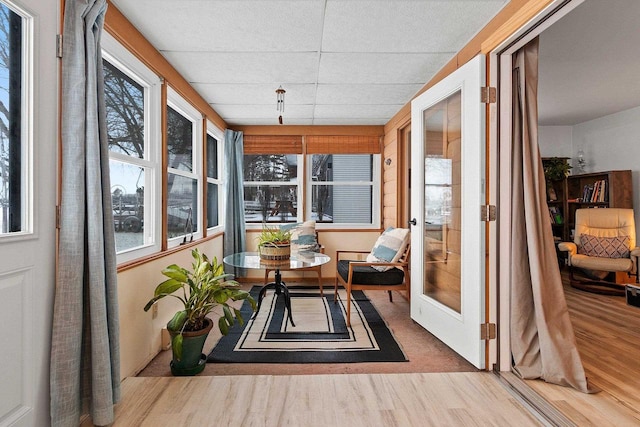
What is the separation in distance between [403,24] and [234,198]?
3.16 m

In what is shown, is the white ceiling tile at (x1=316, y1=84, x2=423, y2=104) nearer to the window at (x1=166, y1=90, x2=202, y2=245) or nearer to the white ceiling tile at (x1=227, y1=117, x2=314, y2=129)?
the white ceiling tile at (x1=227, y1=117, x2=314, y2=129)

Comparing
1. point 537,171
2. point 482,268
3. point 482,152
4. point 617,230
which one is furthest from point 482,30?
point 617,230

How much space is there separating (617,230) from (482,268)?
3559 mm

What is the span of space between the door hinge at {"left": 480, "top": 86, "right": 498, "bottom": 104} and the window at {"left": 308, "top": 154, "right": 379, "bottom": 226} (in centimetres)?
296

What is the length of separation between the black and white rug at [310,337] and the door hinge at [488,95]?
1.85 metres

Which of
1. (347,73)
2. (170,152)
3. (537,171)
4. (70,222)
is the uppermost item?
(347,73)

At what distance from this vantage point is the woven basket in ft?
9.84

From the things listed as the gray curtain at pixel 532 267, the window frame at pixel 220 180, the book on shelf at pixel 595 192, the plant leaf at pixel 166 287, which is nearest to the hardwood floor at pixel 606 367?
the gray curtain at pixel 532 267

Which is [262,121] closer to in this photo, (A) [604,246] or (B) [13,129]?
(B) [13,129]

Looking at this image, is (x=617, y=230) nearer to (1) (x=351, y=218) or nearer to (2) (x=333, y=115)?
(1) (x=351, y=218)

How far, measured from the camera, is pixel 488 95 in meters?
2.23

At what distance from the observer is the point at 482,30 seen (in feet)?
7.77

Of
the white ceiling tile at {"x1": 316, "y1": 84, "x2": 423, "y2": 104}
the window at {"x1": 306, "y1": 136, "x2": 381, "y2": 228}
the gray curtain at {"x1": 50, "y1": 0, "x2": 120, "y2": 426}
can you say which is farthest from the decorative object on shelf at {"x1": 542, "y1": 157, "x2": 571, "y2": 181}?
the gray curtain at {"x1": 50, "y1": 0, "x2": 120, "y2": 426}

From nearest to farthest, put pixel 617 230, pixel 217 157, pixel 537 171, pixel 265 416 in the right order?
pixel 265 416 < pixel 537 171 < pixel 617 230 < pixel 217 157
